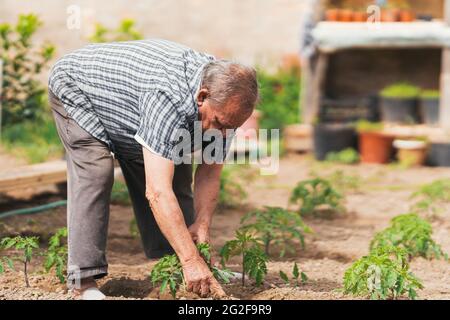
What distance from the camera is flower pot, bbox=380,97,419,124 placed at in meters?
10.1

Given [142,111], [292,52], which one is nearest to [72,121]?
[142,111]

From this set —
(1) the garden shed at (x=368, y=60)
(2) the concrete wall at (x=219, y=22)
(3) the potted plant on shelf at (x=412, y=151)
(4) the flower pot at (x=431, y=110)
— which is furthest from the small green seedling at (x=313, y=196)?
(2) the concrete wall at (x=219, y=22)

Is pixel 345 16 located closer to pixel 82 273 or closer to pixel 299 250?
pixel 299 250

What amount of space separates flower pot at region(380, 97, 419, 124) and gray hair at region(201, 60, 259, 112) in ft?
21.7

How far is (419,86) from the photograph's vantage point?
1091 cm

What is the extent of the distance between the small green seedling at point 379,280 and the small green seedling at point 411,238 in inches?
36.6

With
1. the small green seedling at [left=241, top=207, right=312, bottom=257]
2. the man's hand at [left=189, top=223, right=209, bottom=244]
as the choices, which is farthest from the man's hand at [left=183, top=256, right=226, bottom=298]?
the small green seedling at [left=241, top=207, right=312, bottom=257]

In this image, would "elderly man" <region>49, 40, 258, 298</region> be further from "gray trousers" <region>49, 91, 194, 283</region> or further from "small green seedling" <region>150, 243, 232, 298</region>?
"small green seedling" <region>150, 243, 232, 298</region>

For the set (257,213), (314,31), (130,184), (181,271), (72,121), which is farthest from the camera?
(314,31)

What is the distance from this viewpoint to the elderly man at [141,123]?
3.73 metres

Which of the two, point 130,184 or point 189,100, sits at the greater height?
point 189,100

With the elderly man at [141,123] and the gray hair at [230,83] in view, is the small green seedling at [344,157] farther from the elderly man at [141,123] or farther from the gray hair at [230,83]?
the gray hair at [230,83]
